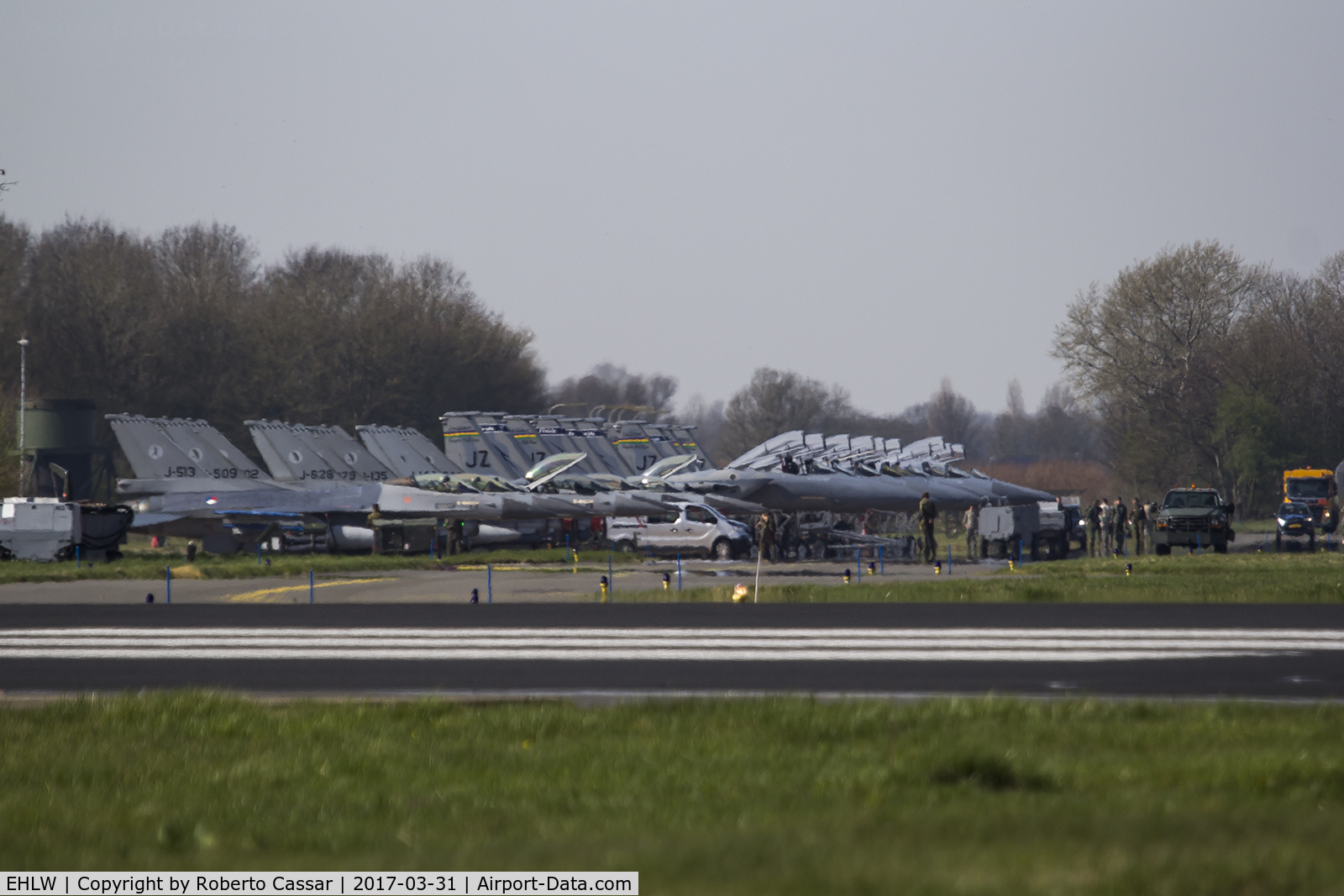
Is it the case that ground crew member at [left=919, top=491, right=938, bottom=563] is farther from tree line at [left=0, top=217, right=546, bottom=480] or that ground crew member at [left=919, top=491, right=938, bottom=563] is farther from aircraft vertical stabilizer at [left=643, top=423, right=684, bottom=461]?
tree line at [left=0, top=217, right=546, bottom=480]

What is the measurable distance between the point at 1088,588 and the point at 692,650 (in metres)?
9.47

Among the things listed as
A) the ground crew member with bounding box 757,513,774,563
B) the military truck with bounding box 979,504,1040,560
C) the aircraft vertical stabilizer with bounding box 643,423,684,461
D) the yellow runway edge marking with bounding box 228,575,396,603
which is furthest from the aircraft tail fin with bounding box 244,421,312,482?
the military truck with bounding box 979,504,1040,560

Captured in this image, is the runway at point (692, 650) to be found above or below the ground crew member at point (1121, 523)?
below

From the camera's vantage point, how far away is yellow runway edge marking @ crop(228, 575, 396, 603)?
20.8m

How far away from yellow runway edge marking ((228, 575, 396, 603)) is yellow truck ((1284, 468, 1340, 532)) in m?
31.6

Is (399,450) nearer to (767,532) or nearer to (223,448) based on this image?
(223,448)

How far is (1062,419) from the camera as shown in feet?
489

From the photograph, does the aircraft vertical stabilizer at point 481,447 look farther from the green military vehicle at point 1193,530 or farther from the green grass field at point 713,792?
the green grass field at point 713,792

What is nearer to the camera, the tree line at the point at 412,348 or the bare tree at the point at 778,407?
the tree line at the point at 412,348

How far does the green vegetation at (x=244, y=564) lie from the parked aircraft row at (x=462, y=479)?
164 cm

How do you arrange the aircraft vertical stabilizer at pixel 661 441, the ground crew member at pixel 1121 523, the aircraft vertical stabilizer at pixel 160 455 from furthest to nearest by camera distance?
the aircraft vertical stabilizer at pixel 661 441 → the aircraft vertical stabilizer at pixel 160 455 → the ground crew member at pixel 1121 523

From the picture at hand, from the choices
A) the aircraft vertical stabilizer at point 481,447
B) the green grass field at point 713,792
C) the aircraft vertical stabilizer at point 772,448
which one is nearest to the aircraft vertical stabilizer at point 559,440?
the aircraft vertical stabilizer at point 481,447

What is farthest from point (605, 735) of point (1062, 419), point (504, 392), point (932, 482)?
point (1062, 419)

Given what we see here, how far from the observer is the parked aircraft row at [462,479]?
1479 inches
